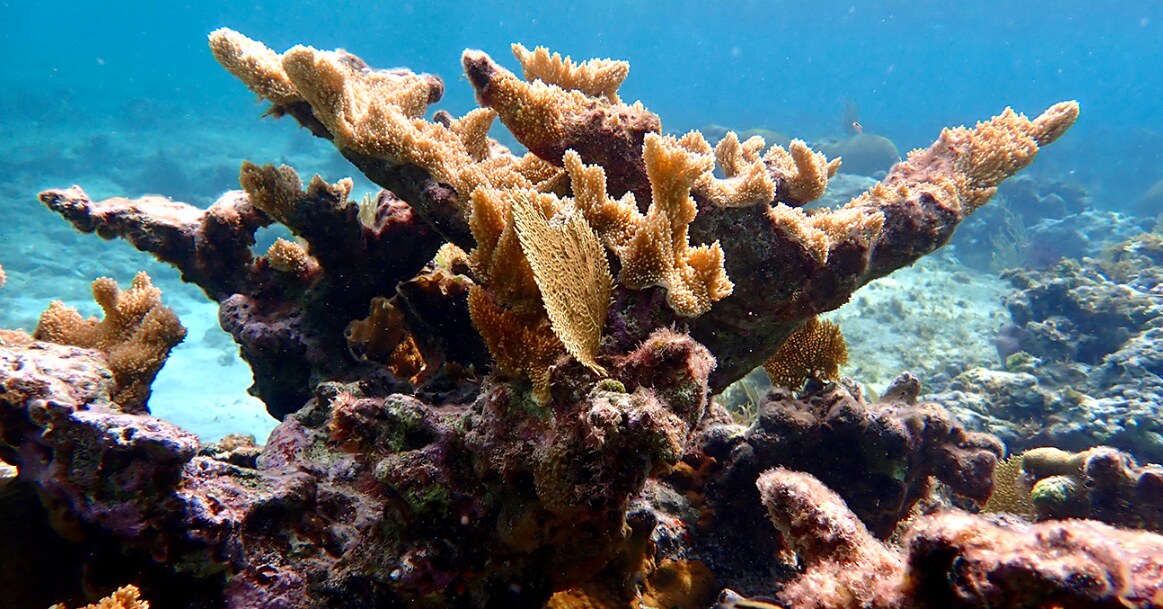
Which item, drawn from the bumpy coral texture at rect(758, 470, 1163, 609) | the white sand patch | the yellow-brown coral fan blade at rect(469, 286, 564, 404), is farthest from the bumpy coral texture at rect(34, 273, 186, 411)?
the white sand patch

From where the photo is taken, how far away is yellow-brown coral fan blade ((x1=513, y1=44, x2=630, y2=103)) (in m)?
3.65

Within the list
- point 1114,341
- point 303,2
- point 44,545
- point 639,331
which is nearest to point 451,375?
point 639,331

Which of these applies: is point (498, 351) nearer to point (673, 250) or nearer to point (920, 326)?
point (673, 250)

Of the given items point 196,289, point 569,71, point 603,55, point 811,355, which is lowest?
point 811,355

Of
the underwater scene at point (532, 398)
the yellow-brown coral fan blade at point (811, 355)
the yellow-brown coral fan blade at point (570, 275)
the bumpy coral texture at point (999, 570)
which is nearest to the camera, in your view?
the bumpy coral texture at point (999, 570)

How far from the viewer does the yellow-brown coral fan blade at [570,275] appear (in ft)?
6.49

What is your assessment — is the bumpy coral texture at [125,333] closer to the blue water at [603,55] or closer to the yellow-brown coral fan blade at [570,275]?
the yellow-brown coral fan blade at [570,275]

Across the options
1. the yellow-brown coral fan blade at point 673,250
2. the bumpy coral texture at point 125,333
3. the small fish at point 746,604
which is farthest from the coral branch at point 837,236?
the bumpy coral texture at point 125,333

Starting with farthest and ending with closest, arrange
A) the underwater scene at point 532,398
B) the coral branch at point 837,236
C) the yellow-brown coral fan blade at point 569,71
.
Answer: the yellow-brown coral fan blade at point 569,71, the coral branch at point 837,236, the underwater scene at point 532,398

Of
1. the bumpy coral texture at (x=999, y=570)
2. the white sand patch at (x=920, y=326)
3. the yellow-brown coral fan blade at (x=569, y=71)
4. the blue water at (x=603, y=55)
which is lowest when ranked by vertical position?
the bumpy coral texture at (x=999, y=570)

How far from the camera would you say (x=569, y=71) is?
3.67 metres

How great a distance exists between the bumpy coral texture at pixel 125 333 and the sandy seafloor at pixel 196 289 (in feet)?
26.0

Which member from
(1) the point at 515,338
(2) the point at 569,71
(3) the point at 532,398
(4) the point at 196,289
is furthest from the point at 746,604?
(4) the point at 196,289

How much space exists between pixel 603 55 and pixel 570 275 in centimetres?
8240
